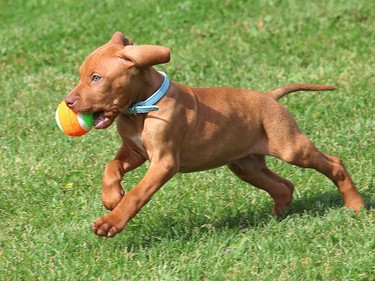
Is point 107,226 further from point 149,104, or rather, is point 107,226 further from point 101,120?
point 149,104

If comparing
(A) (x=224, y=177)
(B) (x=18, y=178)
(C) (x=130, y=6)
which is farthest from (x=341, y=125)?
(C) (x=130, y=6)

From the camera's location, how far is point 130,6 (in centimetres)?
1202

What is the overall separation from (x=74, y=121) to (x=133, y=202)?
63 centimetres

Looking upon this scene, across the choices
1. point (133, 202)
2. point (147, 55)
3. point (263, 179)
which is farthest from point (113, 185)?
point (263, 179)

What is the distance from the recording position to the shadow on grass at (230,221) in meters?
5.87

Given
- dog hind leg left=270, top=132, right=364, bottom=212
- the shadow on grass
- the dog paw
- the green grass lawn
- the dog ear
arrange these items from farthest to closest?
dog hind leg left=270, top=132, right=364, bottom=212, the shadow on grass, the dog ear, the green grass lawn, the dog paw

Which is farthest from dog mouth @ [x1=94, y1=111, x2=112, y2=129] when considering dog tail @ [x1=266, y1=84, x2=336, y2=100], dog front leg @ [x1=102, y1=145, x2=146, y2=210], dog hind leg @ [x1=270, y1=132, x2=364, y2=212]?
dog tail @ [x1=266, y1=84, x2=336, y2=100]

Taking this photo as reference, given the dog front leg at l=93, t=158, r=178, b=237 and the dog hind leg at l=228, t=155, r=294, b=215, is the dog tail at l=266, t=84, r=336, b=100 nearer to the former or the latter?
the dog hind leg at l=228, t=155, r=294, b=215

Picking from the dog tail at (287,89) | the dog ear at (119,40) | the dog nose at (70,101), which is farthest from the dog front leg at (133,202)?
the dog tail at (287,89)

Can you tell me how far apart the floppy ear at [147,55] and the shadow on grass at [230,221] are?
1144 millimetres

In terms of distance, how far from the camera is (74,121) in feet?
18.4

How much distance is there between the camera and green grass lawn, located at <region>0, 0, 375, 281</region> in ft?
18.0

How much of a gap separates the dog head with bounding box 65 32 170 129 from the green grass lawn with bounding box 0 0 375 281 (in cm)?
89

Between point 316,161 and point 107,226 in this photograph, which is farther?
point 316,161
